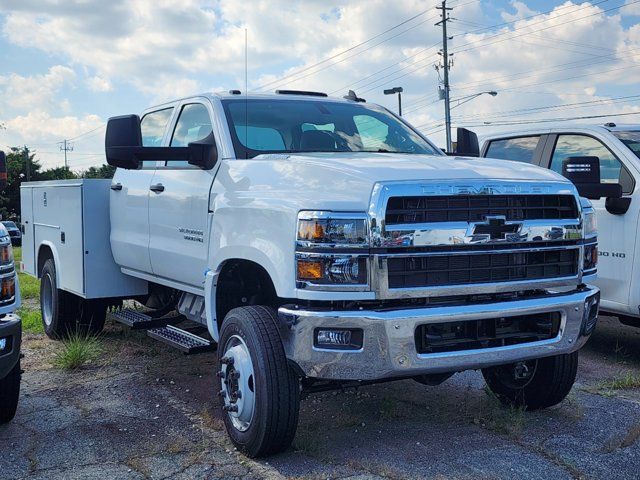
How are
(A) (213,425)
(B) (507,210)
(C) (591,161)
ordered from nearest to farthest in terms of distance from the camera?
(B) (507,210) < (A) (213,425) < (C) (591,161)

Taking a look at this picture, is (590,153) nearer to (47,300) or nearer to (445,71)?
(47,300)

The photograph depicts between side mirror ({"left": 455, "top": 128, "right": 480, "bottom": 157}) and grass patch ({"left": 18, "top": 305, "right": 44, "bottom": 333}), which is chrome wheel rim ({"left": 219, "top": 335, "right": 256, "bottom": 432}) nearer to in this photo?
side mirror ({"left": 455, "top": 128, "right": 480, "bottom": 157})

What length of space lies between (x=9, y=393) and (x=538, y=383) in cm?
330

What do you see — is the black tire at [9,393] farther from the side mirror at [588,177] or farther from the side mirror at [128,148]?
the side mirror at [588,177]

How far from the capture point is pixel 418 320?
3.55 meters

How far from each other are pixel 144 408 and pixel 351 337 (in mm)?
2096

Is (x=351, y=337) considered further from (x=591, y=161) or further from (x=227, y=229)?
(x=591, y=161)

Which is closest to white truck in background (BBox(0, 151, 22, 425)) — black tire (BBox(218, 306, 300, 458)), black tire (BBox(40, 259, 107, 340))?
black tire (BBox(218, 306, 300, 458))

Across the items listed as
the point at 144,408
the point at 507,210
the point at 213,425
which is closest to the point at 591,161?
the point at 507,210

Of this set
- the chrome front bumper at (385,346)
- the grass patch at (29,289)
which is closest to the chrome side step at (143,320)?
the chrome front bumper at (385,346)

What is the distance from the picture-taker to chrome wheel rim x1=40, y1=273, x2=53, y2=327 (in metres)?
7.16

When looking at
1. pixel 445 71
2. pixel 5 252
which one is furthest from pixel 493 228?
pixel 445 71

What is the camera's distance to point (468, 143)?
563cm

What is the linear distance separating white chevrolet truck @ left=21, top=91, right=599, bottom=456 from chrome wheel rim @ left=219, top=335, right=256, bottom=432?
10mm
